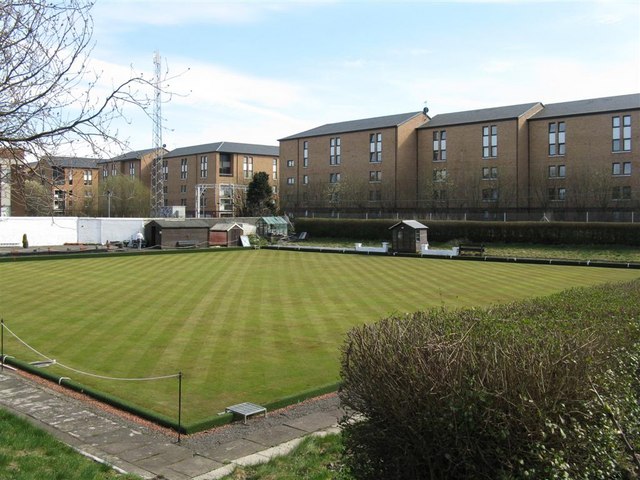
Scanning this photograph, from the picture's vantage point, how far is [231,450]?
7.80 meters

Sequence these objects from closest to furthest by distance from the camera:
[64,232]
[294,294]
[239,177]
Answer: [294,294] → [64,232] → [239,177]

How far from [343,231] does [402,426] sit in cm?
5799

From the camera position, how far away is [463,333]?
219 inches

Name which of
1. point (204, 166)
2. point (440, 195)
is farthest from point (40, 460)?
point (204, 166)

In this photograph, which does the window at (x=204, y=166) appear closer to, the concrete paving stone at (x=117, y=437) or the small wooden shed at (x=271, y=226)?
the small wooden shed at (x=271, y=226)

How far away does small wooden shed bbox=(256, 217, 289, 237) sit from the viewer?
6619 centimetres

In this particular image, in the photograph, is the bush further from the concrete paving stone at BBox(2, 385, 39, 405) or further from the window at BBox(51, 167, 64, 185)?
the concrete paving stone at BBox(2, 385, 39, 405)

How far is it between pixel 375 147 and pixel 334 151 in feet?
22.6

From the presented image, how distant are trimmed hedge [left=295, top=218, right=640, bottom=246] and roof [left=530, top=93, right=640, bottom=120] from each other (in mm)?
15303

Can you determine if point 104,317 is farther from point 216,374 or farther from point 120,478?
point 120,478

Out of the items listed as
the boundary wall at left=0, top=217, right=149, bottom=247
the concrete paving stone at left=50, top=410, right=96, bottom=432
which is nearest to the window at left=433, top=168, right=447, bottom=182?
the boundary wall at left=0, top=217, right=149, bottom=247

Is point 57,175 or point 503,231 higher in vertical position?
point 57,175

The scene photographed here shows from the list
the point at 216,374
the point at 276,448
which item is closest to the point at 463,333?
the point at 276,448

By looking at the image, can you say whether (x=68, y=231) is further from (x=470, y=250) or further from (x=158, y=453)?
(x=158, y=453)
